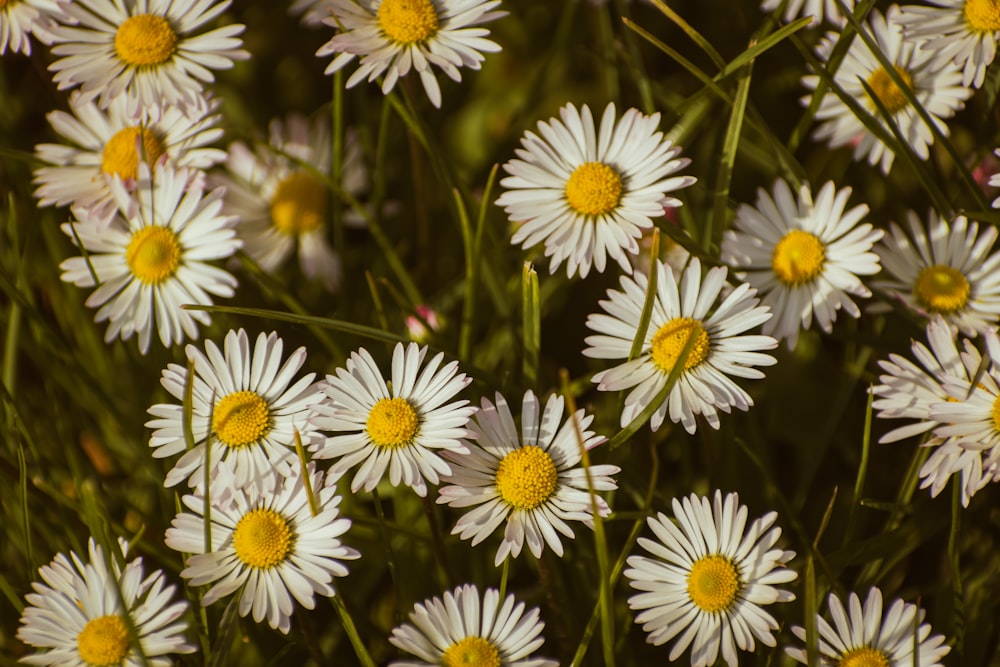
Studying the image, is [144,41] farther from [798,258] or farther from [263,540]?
[798,258]

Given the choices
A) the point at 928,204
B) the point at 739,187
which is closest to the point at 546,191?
the point at 739,187

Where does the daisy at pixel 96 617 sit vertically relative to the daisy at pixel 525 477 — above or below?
below

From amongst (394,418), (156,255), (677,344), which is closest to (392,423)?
(394,418)

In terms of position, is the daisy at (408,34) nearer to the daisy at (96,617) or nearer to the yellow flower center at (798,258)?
the yellow flower center at (798,258)

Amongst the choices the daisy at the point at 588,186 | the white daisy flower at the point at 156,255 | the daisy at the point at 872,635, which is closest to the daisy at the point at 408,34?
the daisy at the point at 588,186

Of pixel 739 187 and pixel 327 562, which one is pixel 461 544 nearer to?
pixel 327 562

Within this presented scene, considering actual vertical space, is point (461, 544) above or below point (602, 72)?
below

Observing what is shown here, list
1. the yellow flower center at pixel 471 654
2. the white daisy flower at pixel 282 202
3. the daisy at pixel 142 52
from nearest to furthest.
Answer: the yellow flower center at pixel 471 654, the daisy at pixel 142 52, the white daisy flower at pixel 282 202
